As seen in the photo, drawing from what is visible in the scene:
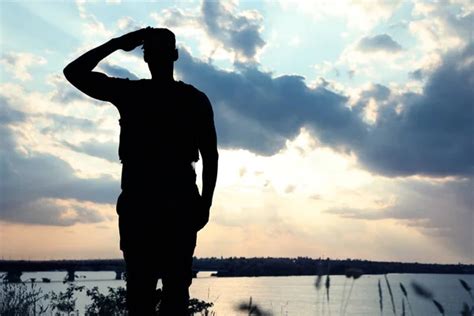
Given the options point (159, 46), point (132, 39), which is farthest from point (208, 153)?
point (132, 39)

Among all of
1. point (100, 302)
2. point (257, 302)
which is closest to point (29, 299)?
point (100, 302)

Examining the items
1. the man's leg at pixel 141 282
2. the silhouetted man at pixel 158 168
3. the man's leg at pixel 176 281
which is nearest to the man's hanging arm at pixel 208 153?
the silhouetted man at pixel 158 168

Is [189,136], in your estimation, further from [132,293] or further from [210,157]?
[132,293]

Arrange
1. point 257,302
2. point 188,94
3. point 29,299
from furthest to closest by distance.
A: point 29,299, point 257,302, point 188,94

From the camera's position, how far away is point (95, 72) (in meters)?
4.56

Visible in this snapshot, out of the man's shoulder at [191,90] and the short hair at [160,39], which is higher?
the short hair at [160,39]

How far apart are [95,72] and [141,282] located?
1705mm

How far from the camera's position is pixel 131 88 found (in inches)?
176

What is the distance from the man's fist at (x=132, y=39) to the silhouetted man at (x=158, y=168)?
0.4 inches

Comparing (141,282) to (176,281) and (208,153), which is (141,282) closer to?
(176,281)

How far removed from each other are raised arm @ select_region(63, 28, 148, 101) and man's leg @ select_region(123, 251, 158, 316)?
4.24 ft

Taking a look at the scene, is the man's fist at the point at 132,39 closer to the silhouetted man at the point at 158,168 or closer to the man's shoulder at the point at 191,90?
the silhouetted man at the point at 158,168

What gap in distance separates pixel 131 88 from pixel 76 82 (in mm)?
471

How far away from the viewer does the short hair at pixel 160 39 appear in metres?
4.52
